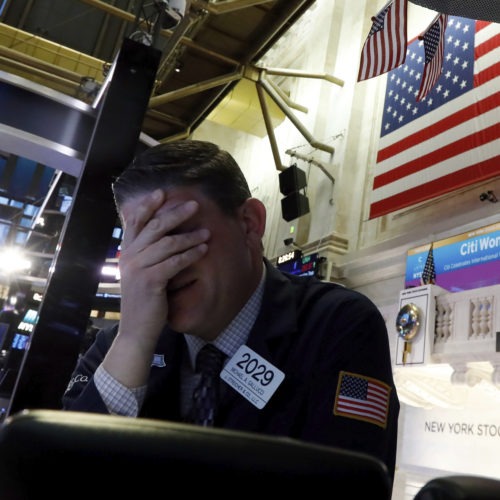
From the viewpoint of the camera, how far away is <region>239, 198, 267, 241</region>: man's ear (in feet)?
4.18

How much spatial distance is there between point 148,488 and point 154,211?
3.12 feet

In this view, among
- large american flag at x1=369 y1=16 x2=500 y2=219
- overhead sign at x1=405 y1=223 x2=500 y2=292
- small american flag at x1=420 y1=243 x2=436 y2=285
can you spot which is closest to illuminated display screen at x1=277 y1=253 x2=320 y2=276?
large american flag at x1=369 y1=16 x2=500 y2=219

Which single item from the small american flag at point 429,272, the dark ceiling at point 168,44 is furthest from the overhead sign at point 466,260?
the dark ceiling at point 168,44

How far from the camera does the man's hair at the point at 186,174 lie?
1197 mm

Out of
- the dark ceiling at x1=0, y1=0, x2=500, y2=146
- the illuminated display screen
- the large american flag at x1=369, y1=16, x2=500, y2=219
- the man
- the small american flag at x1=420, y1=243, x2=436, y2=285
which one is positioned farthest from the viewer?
the dark ceiling at x1=0, y1=0, x2=500, y2=146

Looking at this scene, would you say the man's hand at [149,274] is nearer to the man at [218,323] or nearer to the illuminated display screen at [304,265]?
the man at [218,323]

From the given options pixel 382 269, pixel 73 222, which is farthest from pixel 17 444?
pixel 382 269

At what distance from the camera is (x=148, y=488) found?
272 mm

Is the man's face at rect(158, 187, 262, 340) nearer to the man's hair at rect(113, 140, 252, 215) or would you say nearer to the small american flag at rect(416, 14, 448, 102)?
the man's hair at rect(113, 140, 252, 215)

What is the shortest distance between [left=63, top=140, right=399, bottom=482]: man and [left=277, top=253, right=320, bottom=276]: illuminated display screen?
7661mm

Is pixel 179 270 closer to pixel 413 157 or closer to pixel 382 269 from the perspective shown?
pixel 413 157

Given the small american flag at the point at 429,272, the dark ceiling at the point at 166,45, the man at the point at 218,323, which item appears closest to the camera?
the man at the point at 218,323

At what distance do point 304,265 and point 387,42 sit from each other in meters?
4.20

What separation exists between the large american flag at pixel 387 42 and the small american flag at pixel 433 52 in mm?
392
